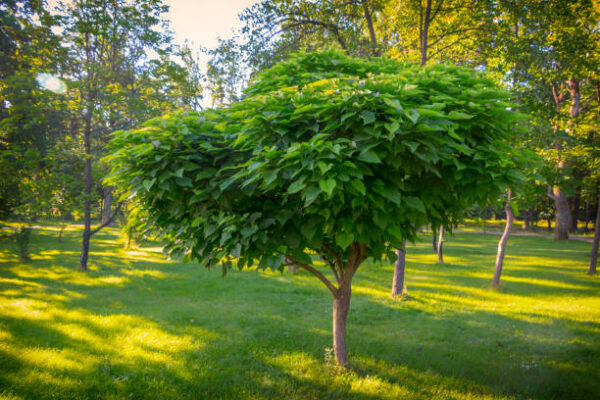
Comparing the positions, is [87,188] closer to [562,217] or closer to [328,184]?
[328,184]

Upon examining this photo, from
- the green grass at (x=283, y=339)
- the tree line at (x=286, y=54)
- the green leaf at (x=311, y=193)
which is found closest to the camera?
the green leaf at (x=311, y=193)

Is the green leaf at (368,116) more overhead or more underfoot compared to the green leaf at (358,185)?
more overhead

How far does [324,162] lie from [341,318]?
338 centimetres

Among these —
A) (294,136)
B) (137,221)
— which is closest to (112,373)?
(137,221)

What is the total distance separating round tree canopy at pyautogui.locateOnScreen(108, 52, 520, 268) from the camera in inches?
108

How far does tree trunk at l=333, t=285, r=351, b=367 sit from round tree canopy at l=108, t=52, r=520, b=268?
60.2 inches

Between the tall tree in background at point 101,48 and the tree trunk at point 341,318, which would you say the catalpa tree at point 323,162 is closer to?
the tree trunk at point 341,318

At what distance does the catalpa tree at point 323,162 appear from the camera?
275 cm

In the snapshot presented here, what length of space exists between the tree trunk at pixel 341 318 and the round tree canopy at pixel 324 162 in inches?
60.2

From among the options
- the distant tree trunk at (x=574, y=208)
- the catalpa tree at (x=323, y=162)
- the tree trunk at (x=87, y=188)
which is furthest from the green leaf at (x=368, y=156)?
the distant tree trunk at (x=574, y=208)

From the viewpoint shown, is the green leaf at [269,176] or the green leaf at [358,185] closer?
the green leaf at [358,185]

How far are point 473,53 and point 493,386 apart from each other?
11.5m

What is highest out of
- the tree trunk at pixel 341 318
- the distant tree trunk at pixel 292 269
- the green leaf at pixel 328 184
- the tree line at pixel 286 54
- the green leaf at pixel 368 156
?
the tree line at pixel 286 54

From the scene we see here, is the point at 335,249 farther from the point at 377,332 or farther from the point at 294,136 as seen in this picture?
the point at 377,332
